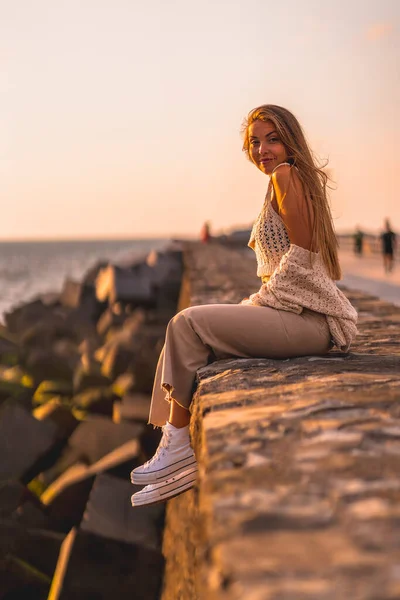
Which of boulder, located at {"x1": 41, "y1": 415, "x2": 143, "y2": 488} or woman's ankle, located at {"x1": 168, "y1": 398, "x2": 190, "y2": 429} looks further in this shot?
boulder, located at {"x1": 41, "y1": 415, "x2": 143, "y2": 488}

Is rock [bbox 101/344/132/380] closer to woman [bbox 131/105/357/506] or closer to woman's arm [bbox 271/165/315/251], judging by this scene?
woman [bbox 131/105/357/506]

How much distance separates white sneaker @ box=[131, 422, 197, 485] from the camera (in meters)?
2.73

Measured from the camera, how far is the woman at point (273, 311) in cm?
277

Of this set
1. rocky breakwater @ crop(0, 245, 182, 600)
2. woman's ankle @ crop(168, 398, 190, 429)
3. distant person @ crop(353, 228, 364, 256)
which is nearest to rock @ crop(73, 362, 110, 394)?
rocky breakwater @ crop(0, 245, 182, 600)

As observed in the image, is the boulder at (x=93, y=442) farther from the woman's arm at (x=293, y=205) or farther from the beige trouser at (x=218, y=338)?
the woman's arm at (x=293, y=205)

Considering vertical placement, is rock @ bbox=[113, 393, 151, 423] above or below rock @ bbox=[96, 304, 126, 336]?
above

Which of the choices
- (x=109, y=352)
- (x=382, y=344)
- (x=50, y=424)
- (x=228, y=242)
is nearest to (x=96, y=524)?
(x=50, y=424)

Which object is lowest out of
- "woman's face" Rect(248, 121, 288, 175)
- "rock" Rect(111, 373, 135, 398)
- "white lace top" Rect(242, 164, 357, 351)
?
"rock" Rect(111, 373, 135, 398)

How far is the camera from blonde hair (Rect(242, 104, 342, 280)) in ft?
9.36

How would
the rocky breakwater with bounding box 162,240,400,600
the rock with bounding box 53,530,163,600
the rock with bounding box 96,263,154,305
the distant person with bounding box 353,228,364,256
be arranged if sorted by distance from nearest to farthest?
the rocky breakwater with bounding box 162,240,400,600 → the rock with bounding box 53,530,163,600 → the rock with bounding box 96,263,154,305 → the distant person with bounding box 353,228,364,256

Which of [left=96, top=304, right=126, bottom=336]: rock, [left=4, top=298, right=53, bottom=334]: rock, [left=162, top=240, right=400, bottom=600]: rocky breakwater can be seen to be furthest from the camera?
[left=4, top=298, right=53, bottom=334]: rock

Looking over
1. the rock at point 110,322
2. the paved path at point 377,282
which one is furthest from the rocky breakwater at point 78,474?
the paved path at point 377,282

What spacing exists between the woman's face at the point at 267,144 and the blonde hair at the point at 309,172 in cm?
2

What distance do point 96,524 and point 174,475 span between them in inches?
70.5
